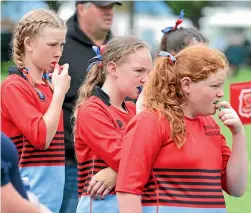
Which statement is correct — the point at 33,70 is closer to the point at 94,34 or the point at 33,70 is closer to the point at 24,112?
the point at 24,112

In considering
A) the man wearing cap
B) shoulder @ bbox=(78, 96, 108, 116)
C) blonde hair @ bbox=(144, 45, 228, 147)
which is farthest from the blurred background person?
the man wearing cap

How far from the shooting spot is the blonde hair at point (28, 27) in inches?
195

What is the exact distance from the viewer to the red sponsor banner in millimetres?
4934

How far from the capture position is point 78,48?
6.29 meters

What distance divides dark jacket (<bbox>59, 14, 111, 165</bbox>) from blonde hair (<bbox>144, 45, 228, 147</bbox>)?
1.96 m

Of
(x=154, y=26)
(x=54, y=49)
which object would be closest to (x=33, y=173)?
(x=54, y=49)

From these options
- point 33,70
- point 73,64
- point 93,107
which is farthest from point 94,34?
point 93,107

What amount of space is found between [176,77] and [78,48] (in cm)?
240

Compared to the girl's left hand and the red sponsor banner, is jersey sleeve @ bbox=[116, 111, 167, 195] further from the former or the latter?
the red sponsor banner

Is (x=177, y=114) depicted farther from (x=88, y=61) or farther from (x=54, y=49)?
(x=88, y=61)

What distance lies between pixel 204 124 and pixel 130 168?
0.44 m

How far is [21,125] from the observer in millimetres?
4633

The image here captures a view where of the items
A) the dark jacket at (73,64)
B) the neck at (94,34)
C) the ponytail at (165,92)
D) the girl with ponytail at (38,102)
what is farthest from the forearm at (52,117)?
the neck at (94,34)

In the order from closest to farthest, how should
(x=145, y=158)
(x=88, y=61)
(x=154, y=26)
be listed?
(x=145, y=158) < (x=88, y=61) < (x=154, y=26)
